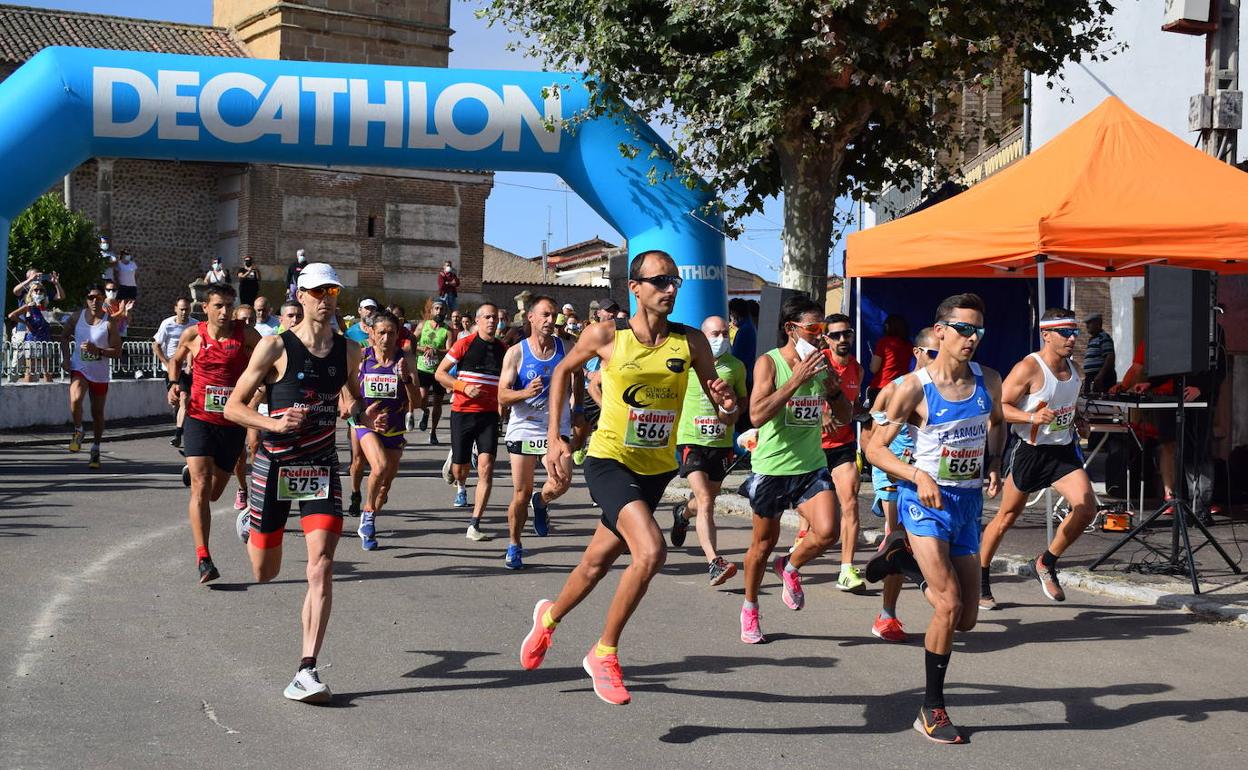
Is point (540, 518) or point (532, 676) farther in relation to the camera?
point (540, 518)

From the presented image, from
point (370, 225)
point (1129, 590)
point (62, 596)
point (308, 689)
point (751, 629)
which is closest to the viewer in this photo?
point (308, 689)

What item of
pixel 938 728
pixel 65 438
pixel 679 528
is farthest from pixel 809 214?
pixel 938 728

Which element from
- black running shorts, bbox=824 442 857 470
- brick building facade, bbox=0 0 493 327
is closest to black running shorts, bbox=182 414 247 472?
black running shorts, bbox=824 442 857 470

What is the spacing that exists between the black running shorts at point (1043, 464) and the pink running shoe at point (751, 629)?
2351 mm

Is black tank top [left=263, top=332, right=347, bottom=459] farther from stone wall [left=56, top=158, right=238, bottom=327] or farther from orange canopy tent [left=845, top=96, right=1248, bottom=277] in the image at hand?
stone wall [left=56, top=158, right=238, bottom=327]

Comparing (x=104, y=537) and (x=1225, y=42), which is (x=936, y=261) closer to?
(x=1225, y=42)

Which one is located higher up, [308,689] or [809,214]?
[809,214]

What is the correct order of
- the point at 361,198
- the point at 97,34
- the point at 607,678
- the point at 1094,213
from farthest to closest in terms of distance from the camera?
the point at 361,198 → the point at 97,34 → the point at 1094,213 → the point at 607,678

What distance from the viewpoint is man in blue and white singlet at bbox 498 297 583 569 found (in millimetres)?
10234

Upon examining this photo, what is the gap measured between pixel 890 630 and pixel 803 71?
8682 millimetres

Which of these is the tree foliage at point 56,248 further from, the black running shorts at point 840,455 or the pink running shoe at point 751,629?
the pink running shoe at point 751,629

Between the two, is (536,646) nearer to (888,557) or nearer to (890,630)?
(888,557)

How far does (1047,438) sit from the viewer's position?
913 cm

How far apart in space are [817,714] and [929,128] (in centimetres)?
1156
